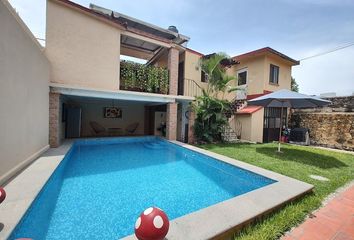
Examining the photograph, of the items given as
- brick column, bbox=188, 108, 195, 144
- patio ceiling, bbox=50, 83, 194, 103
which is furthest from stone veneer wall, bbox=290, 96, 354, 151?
patio ceiling, bbox=50, 83, 194, 103

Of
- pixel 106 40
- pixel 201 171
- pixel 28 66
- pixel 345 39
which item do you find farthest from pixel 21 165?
pixel 345 39

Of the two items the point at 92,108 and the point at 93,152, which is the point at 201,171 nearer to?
the point at 93,152

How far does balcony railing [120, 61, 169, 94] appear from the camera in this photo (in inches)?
414

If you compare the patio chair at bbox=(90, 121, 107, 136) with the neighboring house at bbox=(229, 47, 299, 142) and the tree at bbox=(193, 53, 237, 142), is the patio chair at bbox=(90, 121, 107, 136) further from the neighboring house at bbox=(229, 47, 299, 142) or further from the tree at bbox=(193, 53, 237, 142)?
the neighboring house at bbox=(229, 47, 299, 142)

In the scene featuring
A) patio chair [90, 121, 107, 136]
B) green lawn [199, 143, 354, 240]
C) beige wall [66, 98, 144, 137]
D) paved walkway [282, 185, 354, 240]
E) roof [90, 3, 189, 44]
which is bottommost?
paved walkway [282, 185, 354, 240]

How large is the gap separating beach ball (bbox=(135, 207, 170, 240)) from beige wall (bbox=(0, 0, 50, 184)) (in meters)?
3.79

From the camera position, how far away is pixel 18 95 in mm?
4680

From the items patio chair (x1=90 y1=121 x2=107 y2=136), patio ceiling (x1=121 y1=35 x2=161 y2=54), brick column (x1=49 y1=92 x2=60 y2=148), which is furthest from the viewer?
patio chair (x1=90 y1=121 x2=107 y2=136)

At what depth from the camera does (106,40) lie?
9.73 meters

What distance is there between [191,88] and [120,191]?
1012cm

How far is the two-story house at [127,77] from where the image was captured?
8.74 m

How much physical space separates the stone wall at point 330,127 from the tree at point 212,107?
7.10 m

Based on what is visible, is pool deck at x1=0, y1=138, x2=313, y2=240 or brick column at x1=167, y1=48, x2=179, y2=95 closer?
pool deck at x1=0, y1=138, x2=313, y2=240

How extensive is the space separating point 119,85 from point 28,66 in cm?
503
